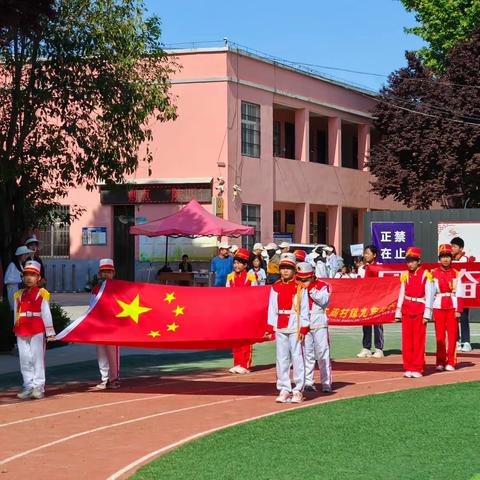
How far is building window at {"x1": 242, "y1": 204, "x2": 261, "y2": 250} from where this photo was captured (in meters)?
40.7

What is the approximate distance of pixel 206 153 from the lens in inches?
1563

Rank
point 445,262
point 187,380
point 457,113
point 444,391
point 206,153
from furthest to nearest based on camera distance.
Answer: point 457,113, point 206,153, point 445,262, point 187,380, point 444,391

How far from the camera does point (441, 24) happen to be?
50281 millimetres

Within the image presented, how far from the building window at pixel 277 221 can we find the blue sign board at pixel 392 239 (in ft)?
52.6

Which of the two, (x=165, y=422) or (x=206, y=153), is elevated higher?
(x=206, y=153)

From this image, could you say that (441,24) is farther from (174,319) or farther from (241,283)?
(174,319)

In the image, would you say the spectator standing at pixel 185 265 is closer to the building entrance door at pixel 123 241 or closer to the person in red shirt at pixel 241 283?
the building entrance door at pixel 123 241

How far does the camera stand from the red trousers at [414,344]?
16.5 meters

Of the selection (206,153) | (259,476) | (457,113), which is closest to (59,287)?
(206,153)

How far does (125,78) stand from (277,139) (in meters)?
23.2

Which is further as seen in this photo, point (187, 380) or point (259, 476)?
point (187, 380)

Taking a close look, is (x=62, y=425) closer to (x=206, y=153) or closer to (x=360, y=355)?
(x=360, y=355)

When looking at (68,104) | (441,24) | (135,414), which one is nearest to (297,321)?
(135,414)

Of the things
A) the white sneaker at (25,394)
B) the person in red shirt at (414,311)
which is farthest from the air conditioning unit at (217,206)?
the white sneaker at (25,394)
